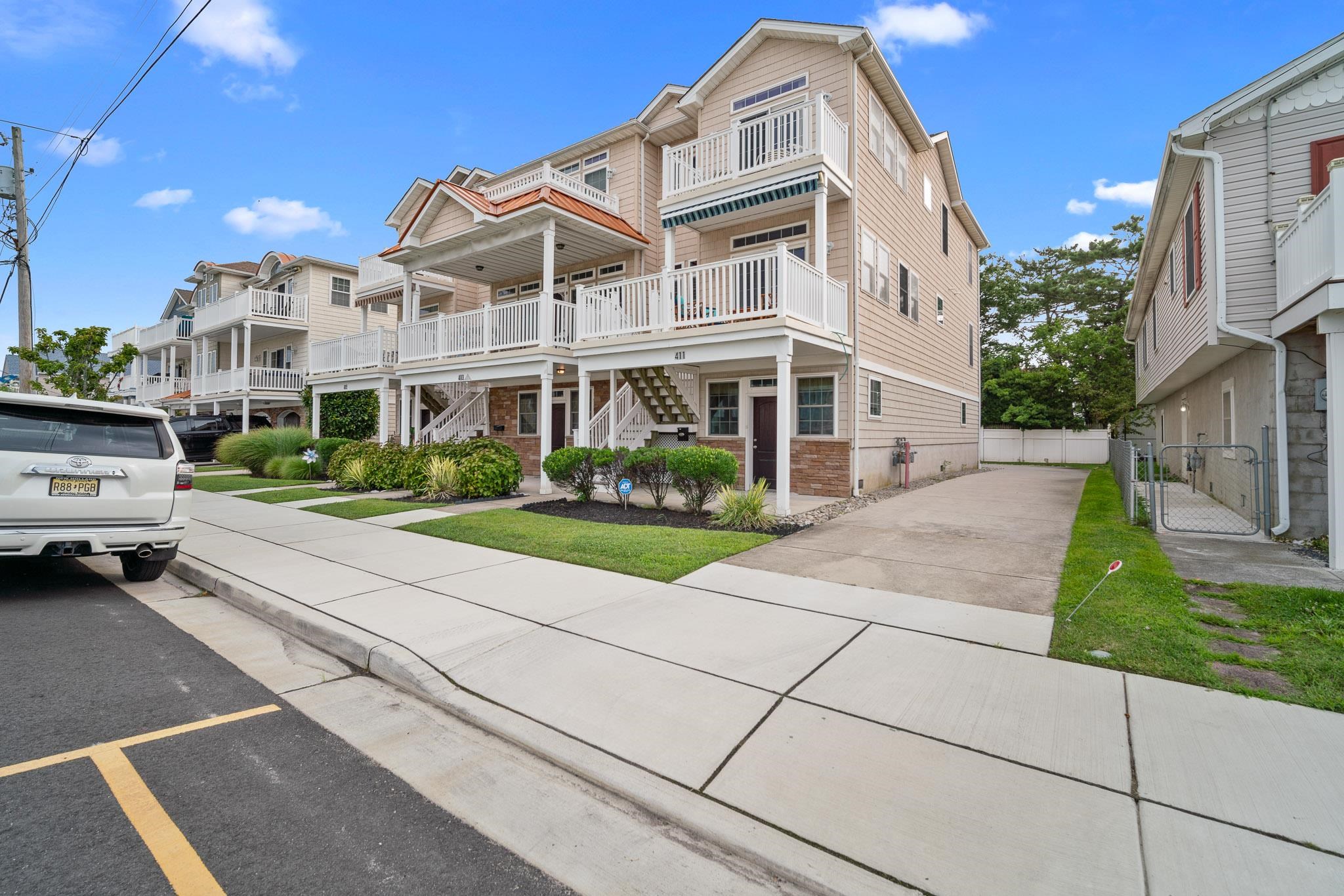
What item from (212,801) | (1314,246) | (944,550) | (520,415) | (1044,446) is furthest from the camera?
A: (1044,446)

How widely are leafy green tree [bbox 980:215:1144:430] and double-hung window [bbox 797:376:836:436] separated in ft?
Answer: 69.5

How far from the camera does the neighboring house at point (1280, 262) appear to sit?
21.5ft

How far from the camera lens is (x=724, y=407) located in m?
14.2

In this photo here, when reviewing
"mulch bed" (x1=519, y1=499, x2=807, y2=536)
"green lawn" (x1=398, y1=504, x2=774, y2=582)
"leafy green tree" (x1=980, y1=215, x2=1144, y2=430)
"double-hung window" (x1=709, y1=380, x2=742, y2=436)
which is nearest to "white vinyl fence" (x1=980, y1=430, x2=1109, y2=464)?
"leafy green tree" (x1=980, y1=215, x2=1144, y2=430)

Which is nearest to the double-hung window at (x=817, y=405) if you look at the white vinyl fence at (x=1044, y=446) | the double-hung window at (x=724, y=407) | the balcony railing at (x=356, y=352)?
the double-hung window at (x=724, y=407)

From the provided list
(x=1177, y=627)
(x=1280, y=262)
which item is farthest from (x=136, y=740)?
(x=1280, y=262)

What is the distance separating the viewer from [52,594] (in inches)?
232

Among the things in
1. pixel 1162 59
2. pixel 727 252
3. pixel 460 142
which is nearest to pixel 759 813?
pixel 727 252

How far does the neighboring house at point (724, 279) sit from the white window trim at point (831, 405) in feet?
0.18

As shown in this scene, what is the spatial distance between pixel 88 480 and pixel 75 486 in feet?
0.32

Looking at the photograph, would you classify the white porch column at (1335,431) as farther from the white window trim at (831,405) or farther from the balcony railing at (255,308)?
the balcony railing at (255,308)

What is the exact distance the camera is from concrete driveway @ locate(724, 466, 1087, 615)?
5844mm

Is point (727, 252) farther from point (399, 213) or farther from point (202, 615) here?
point (399, 213)

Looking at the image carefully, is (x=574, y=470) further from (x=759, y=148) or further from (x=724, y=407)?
(x=759, y=148)
